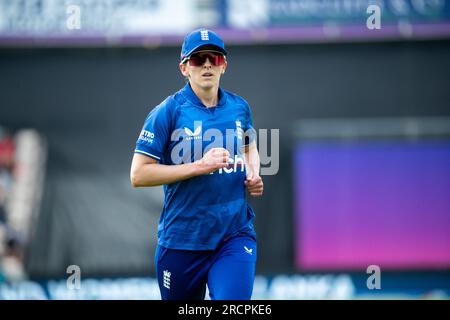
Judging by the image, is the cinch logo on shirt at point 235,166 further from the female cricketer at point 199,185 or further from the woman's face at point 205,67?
the woman's face at point 205,67

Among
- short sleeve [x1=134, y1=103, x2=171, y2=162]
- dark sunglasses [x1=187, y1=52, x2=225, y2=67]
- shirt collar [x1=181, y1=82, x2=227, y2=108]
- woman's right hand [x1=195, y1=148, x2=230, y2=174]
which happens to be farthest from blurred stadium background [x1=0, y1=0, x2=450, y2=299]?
woman's right hand [x1=195, y1=148, x2=230, y2=174]

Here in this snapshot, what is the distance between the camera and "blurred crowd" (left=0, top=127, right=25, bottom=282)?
32.6 feet

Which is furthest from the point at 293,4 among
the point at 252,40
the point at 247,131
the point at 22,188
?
the point at 247,131

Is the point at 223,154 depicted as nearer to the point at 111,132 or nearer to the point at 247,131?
the point at 247,131

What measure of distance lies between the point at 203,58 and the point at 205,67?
0.06 meters

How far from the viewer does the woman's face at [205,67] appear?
504 cm

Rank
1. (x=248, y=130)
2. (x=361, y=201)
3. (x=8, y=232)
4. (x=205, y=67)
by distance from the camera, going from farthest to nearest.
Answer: (x=361, y=201), (x=8, y=232), (x=248, y=130), (x=205, y=67)

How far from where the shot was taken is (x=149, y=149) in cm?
494

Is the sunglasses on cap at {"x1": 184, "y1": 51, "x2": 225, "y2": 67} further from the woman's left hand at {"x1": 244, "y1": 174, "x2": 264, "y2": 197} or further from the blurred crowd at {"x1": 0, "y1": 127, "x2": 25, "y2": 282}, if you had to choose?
the blurred crowd at {"x1": 0, "y1": 127, "x2": 25, "y2": 282}

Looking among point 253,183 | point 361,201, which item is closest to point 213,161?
point 253,183

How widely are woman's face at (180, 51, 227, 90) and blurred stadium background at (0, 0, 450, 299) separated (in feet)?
16.1

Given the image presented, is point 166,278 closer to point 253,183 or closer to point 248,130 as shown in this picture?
point 253,183

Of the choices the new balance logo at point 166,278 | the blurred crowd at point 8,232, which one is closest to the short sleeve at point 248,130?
the new balance logo at point 166,278

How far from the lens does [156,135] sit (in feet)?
16.2
